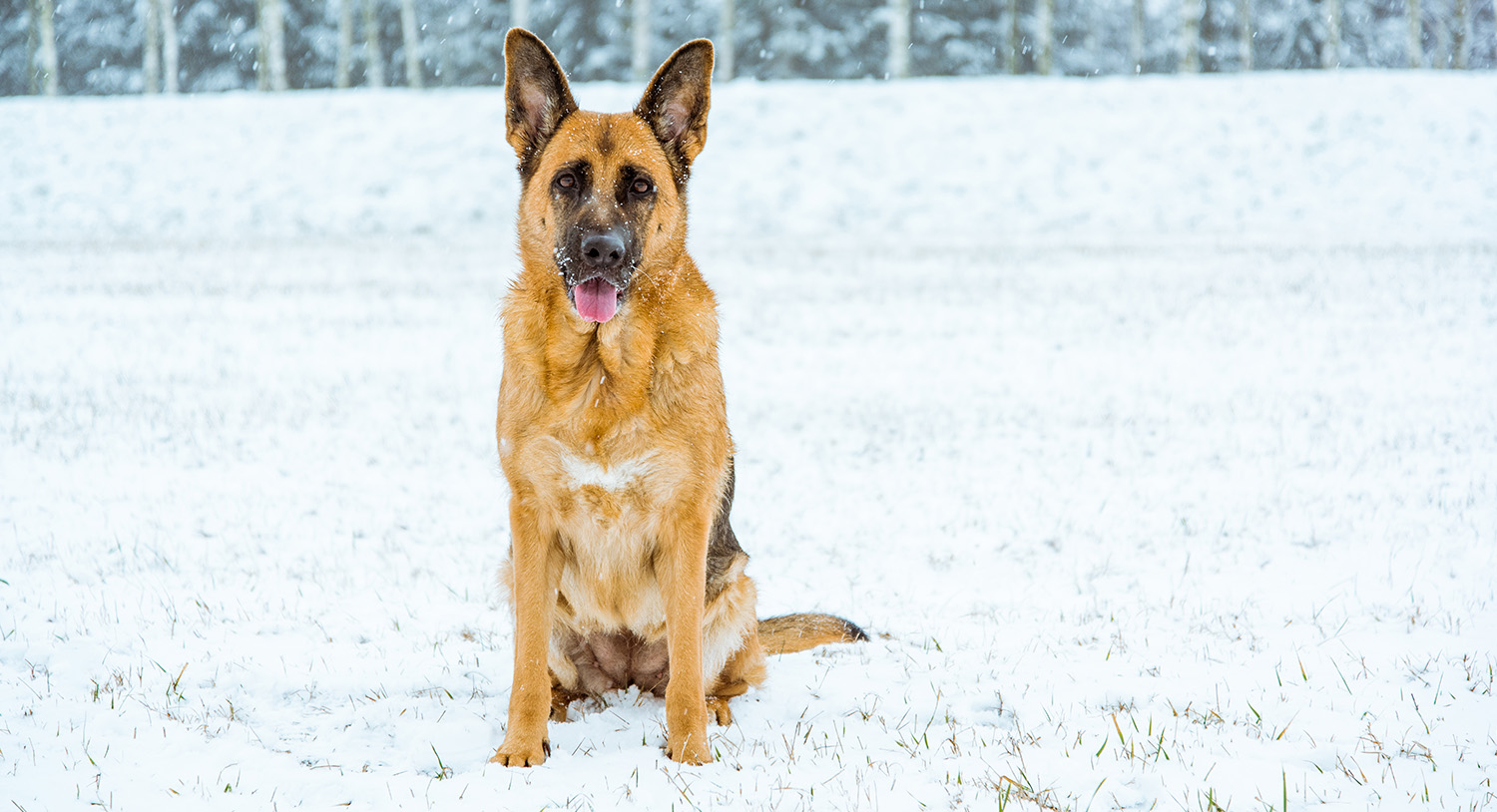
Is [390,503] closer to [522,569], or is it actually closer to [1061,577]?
[522,569]

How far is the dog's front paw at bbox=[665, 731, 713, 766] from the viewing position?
135 inches

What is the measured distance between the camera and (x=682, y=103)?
3.82 m

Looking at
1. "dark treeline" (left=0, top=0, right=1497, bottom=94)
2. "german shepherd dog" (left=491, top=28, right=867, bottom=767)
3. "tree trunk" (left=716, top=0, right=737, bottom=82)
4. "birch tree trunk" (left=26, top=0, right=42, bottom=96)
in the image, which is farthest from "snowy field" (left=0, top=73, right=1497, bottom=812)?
"birch tree trunk" (left=26, top=0, right=42, bottom=96)

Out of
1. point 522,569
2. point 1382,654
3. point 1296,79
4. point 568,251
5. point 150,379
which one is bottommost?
point 150,379

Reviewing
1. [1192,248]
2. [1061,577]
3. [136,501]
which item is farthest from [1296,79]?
[136,501]

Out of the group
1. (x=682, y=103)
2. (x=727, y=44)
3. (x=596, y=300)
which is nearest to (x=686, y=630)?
(x=596, y=300)

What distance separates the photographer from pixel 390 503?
6.75 m

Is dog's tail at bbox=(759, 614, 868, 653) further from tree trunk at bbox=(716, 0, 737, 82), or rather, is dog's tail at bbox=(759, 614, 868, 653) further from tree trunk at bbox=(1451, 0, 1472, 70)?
tree trunk at bbox=(1451, 0, 1472, 70)

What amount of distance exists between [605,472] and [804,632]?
142cm

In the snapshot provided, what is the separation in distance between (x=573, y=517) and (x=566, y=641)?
69 centimetres

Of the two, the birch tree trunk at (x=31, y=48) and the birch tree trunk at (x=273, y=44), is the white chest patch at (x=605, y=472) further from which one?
the birch tree trunk at (x=31, y=48)

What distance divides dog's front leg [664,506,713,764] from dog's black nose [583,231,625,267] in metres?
0.88

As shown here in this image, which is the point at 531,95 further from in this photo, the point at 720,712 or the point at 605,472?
the point at 720,712

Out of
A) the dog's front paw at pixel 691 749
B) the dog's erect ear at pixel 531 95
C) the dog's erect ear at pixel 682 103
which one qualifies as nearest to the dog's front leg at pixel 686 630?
the dog's front paw at pixel 691 749
